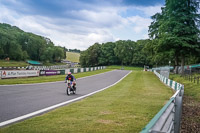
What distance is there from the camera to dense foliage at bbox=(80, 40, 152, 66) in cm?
11412

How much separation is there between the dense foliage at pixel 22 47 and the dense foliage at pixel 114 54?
22884mm

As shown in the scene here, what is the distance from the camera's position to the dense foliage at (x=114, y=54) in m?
114

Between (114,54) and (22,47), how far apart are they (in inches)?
2047

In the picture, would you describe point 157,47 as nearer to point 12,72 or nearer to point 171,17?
point 171,17

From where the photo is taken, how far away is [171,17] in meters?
34.5

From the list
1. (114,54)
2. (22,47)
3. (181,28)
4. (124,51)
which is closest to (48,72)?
(181,28)

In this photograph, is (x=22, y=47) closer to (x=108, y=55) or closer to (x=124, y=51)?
(x=108, y=55)

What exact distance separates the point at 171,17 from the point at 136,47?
80698 millimetres

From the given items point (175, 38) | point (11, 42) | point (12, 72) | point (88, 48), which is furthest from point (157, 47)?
point (88, 48)

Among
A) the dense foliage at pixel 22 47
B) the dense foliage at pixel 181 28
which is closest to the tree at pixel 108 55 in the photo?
the dense foliage at pixel 22 47

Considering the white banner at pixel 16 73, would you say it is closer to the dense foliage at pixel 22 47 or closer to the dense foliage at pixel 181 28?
the dense foliage at pixel 181 28

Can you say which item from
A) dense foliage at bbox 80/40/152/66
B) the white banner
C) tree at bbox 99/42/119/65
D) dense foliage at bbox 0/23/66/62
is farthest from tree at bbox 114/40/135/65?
the white banner

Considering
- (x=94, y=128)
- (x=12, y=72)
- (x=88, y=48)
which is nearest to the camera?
(x=94, y=128)

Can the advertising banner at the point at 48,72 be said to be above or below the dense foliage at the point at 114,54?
below
